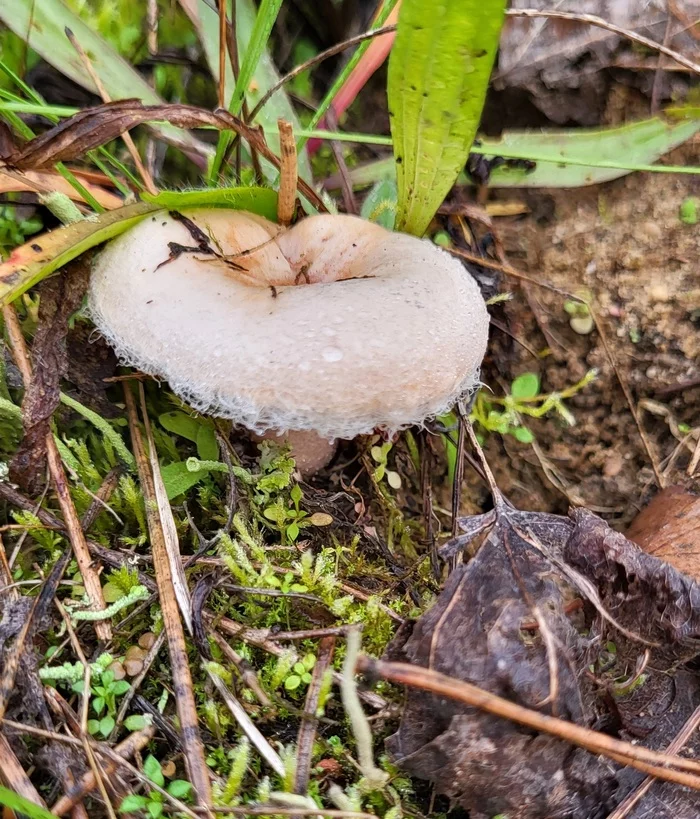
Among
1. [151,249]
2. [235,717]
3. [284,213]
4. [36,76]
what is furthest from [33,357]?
[36,76]

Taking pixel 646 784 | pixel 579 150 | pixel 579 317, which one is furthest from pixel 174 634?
pixel 579 150

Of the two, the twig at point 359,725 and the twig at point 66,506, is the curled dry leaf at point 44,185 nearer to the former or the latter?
the twig at point 66,506

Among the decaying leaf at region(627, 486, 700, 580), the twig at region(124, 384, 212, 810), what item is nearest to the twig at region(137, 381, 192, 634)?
the twig at region(124, 384, 212, 810)

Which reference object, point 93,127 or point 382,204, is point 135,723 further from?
point 382,204

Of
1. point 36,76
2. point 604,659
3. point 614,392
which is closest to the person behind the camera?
point 604,659

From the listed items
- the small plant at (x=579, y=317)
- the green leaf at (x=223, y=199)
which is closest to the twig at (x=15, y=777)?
the green leaf at (x=223, y=199)

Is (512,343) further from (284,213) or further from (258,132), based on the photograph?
(258,132)
